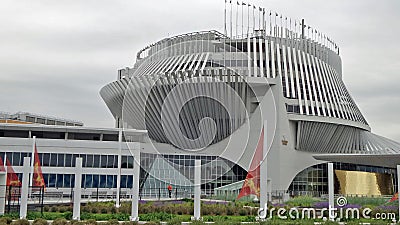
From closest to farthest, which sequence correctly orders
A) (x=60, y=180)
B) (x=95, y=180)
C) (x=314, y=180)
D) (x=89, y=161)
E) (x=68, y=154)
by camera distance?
(x=60, y=180)
(x=95, y=180)
(x=68, y=154)
(x=89, y=161)
(x=314, y=180)

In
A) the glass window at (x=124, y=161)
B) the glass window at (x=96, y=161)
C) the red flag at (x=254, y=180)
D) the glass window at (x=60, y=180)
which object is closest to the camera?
the red flag at (x=254, y=180)

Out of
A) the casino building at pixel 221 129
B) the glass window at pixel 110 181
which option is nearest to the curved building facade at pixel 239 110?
the casino building at pixel 221 129

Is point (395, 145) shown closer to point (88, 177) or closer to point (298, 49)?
point (298, 49)

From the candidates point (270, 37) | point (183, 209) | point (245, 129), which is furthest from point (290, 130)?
point (183, 209)

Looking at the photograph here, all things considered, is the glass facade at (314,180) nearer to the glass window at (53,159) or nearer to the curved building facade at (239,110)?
the curved building facade at (239,110)

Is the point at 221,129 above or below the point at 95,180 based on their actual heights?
above

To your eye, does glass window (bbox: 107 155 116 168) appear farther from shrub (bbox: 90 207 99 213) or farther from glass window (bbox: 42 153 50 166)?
shrub (bbox: 90 207 99 213)

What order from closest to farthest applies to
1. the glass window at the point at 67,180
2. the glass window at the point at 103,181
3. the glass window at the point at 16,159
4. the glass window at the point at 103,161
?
the glass window at the point at 67,180 → the glass window at the point at 16,159 → the glass window at the point at 103,181 → the glass window at the point at 103,161

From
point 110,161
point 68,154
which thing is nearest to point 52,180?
point 68,154

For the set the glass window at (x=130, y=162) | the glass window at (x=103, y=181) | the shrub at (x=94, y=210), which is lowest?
the shrub at (x=94, y=210)

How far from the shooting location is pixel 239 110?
192 ft

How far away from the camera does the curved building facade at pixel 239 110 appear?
57656 millimetres

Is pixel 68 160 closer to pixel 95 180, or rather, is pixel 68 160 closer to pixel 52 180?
pixel 52 180

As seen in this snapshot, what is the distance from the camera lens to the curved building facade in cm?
5766
